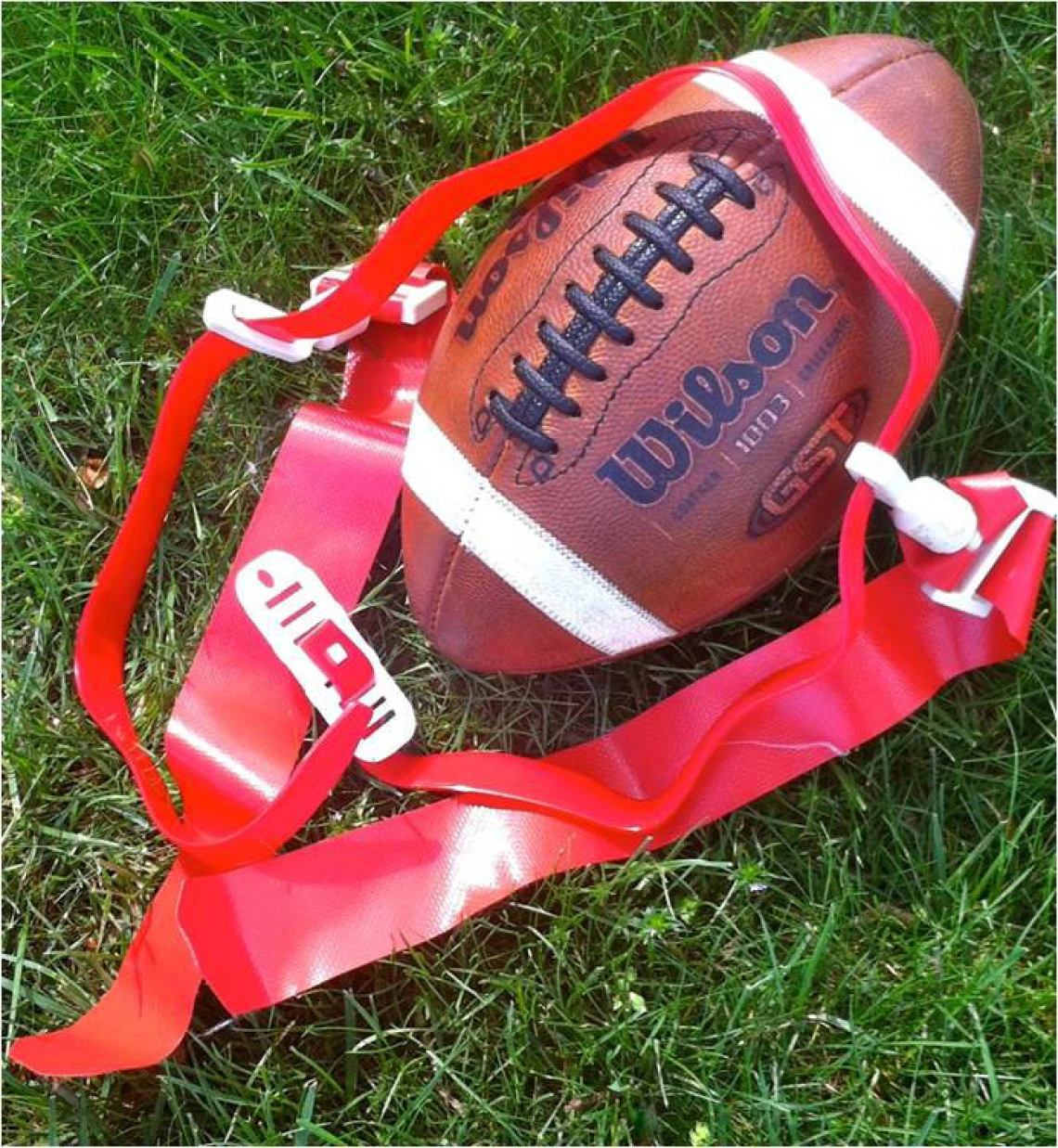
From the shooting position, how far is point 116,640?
1.55m

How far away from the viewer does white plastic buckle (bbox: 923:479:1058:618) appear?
137cm

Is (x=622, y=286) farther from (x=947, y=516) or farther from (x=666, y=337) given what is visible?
(x=947, y=516)

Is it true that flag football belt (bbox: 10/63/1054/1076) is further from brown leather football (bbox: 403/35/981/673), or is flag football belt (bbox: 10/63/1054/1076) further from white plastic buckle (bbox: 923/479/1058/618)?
brown leather football (bbox: 403/35/981/673)

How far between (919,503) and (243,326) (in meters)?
0.78

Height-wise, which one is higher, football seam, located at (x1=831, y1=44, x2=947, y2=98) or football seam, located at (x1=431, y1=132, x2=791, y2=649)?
football seam, located at (x1=831, y1=44, x2=947, y2=98)

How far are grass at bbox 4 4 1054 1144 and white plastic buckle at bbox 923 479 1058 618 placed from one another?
144 mm

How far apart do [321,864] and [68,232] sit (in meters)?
0.91

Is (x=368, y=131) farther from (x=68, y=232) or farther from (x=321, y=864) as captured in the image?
(x=321, y=864)

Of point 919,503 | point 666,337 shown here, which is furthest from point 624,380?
point 919,503

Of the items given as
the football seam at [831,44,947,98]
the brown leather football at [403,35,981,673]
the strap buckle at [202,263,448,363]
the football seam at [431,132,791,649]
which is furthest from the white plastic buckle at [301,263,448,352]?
the football seam at [831,44,947,98]

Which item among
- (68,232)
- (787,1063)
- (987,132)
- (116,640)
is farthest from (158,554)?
(987,132)

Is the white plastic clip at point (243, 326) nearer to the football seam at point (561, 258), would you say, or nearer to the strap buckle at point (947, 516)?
the football seam at point (561, 258)

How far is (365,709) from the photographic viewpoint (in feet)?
4.59

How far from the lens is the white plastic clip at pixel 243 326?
1.41 meters
